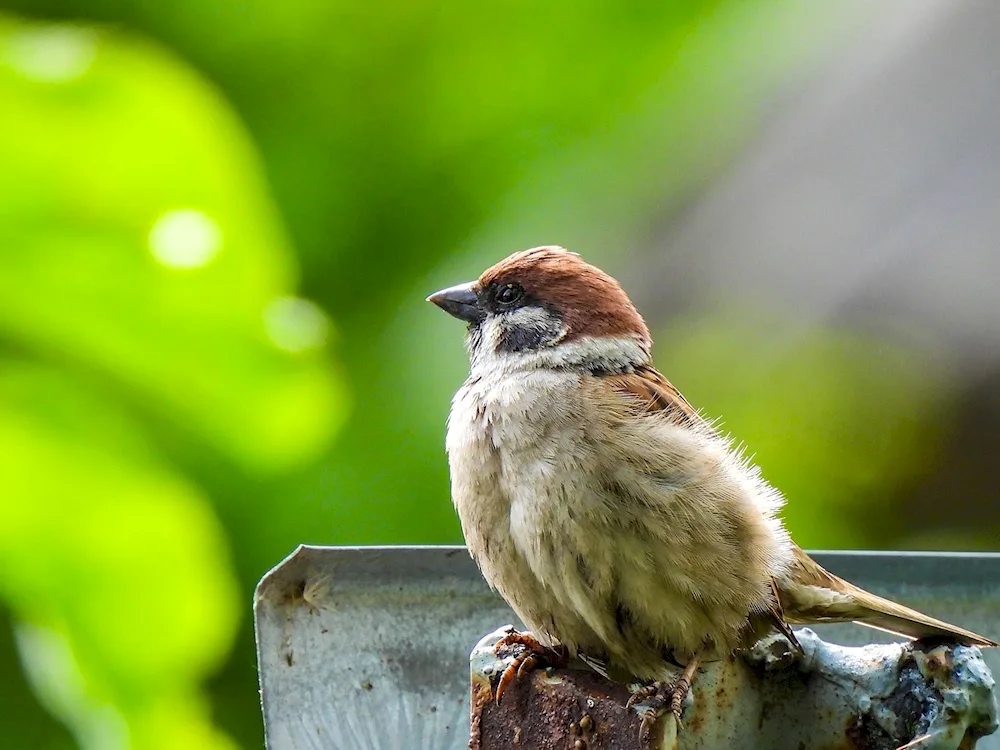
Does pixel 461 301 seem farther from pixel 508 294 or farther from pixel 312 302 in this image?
pixel 312 302

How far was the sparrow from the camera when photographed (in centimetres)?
132

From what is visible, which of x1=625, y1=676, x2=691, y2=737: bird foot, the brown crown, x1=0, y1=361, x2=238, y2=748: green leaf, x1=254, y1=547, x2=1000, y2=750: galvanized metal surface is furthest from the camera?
the brown crown

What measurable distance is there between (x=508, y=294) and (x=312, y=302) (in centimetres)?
31

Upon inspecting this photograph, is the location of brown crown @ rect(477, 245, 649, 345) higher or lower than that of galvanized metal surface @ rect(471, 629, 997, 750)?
higher

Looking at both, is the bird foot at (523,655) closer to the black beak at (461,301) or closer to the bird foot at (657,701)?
the bird foot at (657,701)

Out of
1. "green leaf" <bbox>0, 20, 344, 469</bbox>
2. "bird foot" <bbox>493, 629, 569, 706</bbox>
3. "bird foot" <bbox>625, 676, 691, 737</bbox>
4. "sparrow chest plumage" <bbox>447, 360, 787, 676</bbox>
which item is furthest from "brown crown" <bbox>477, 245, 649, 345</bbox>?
"bird foot" <bbox>625, 676, 691, 737</bbox>

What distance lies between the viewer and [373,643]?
4.39 ft

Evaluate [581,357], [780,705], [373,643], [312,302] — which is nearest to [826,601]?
[780,705]

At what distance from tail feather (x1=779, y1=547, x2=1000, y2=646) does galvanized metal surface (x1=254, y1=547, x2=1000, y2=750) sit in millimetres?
68

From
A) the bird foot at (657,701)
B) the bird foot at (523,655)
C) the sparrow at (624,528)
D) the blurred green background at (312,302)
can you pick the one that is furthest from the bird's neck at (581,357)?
the bird foot at (657,701)

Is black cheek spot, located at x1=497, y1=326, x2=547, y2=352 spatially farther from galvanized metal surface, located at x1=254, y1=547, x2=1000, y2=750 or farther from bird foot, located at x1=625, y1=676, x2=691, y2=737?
bird foot, located at x1=625, y1=676, x2=691, y2=737

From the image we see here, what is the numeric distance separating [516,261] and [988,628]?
702 mm

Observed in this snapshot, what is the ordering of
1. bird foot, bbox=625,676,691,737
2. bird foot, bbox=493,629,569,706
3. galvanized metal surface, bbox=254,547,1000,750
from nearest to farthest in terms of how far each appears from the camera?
bird foot, bbox=625,676,691,737
bird foot, bbox=493,629,569,706
galvanized metal surface, bbox=254,547,1000,750

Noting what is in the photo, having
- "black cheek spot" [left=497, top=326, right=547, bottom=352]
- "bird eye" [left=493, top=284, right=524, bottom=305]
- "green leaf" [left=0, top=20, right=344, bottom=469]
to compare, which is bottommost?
"black cheek spot" [left=497, top=326, right=547, bottom=352]
